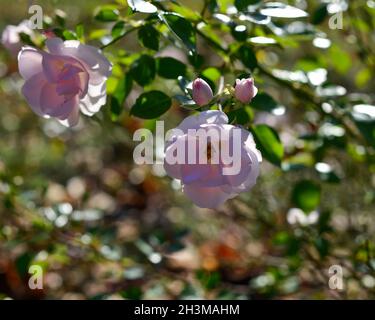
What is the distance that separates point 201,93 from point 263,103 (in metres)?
0.38

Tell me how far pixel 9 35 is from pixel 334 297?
1241 millimetres

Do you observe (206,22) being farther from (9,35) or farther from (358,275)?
(358,275)

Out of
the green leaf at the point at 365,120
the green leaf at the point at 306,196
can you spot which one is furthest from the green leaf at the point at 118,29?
the green leaf at the point at 306,196

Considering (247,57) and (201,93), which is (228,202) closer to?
(247,57)

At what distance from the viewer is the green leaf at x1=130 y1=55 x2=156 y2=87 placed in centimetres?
127

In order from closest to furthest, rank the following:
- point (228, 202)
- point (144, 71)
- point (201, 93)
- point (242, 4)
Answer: point (201, 93), point (242, 4), point (144, 71), point (228, 202)

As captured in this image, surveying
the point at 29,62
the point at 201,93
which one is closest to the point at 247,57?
the point at 201,93

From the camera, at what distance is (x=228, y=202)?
2250mm

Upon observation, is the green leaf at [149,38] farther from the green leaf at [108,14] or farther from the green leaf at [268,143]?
the green leaf at [268,143]

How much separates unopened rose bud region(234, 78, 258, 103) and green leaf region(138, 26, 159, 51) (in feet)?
0.84

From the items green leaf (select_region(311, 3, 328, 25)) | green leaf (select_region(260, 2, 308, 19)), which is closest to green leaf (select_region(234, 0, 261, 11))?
green leaf (select_region(260, 2, 308, 19))

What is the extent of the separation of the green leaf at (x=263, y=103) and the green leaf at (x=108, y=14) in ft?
1.10

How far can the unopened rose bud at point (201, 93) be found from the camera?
0.96m

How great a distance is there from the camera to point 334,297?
1942mm
